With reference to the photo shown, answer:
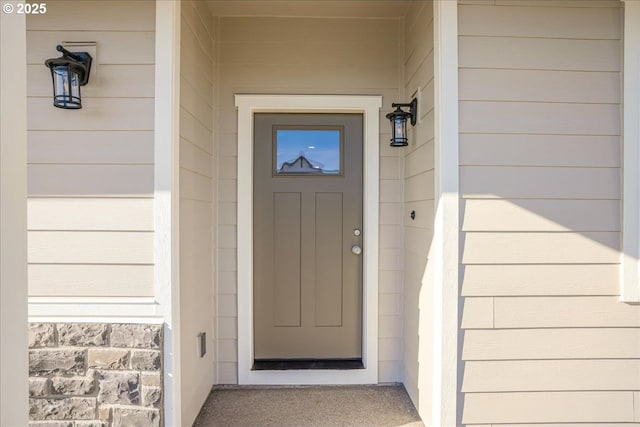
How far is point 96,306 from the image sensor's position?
1.98 m

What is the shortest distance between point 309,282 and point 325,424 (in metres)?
0.94

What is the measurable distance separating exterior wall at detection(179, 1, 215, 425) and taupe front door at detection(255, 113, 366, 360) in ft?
1.21

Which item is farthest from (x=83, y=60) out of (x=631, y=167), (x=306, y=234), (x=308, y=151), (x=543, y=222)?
(x=631, y=167)

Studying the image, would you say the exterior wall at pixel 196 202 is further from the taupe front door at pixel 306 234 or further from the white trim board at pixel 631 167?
the white trim board at pixel 631 167

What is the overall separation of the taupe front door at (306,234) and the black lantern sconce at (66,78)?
1194 mm

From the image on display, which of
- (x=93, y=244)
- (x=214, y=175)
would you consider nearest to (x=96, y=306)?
(x=93, y=244)

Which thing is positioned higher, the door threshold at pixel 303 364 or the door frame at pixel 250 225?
the door frame at pixel 250 225

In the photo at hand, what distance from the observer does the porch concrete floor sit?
2.33 meters

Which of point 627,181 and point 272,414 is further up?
point 627,181

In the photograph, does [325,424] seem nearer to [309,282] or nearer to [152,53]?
[309,282]

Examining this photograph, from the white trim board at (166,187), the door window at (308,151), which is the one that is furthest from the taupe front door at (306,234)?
the white trim board at (166,187)

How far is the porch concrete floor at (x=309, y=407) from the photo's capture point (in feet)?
7.64

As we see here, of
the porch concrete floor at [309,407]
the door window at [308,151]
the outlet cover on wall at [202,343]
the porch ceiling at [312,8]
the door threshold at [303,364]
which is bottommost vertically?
the porch concrete floor at [309,407]

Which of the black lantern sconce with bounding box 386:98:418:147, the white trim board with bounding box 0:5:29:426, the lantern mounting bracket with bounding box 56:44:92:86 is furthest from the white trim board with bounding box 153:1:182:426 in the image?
the black lantern sconce with bounding box 386:98:418:147
